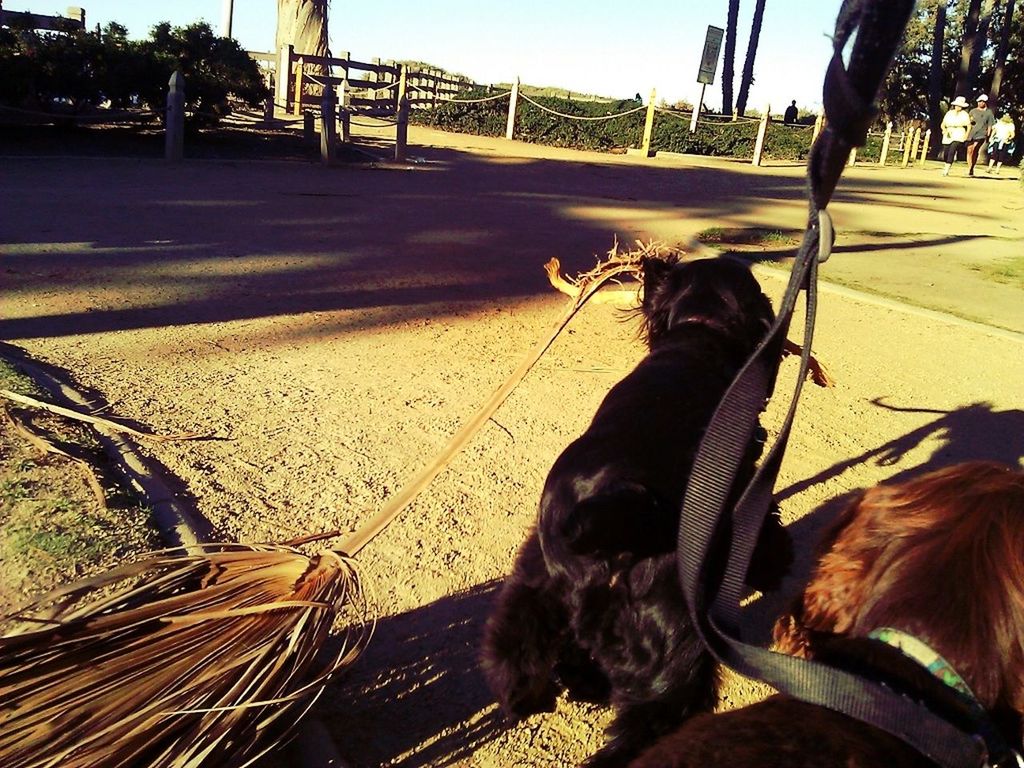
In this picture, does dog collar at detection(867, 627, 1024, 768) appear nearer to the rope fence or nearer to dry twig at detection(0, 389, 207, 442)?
dry twig at detection(0, 389, 207, 442)

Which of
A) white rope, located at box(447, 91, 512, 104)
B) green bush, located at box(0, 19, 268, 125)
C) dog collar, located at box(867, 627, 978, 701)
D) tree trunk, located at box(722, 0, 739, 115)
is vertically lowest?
dog collar, located at box(867, 627, 978, 701)

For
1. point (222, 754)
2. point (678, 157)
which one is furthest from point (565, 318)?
point (678, 157)

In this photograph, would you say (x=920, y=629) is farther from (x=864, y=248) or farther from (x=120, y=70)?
(x=120, y=70)

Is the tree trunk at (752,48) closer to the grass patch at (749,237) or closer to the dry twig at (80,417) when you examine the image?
the grass patch at (749,237)

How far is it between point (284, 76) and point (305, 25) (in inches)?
126

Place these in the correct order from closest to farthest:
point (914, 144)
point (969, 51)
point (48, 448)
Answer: point (48, 448) → point (914, 144) → point (969, 51)

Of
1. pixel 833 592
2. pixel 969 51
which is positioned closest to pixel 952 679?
pixel 833 592

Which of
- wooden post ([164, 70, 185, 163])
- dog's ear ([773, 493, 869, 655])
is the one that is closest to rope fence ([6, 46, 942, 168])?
wooden post ([164, 70, 185, 163])

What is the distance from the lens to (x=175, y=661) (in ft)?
8.45

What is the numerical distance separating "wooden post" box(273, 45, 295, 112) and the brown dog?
77.3 feet

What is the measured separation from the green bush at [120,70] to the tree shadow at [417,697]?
16.1m

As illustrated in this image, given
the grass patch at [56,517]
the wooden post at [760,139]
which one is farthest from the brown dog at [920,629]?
the wooden post at [760,139]

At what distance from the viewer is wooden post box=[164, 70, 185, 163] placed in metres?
16.2

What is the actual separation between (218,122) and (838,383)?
15.6 m
